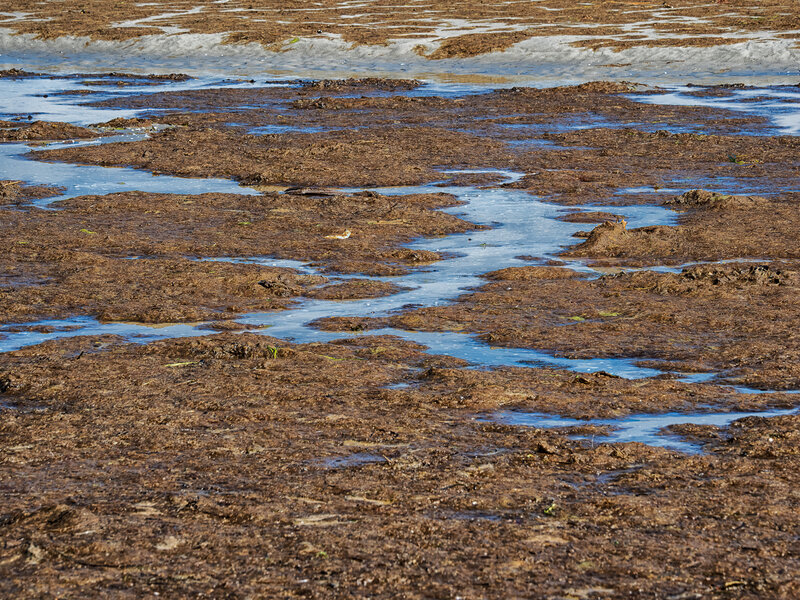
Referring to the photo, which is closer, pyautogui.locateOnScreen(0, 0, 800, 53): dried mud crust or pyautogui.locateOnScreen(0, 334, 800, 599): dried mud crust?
pyautogui.locateOnScreen(0, 334, 800, 599): dried mud crust

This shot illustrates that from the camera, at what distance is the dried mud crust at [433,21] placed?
153ft

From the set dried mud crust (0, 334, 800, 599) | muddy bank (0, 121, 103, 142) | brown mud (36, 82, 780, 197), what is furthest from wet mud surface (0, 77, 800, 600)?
muddy bank (0, 121, 103, 142)

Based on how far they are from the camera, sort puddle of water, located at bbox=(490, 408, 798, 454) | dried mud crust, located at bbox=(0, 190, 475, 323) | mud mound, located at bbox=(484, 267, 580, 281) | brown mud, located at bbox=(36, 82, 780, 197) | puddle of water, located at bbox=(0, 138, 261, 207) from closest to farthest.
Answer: puddle of water, located at bbox=(490, 408, 798, 454), dried mud crust, located at bbox=(0, 190, 475, 323), mud mound, located at bbox=(484, 267, 580, 281), puddle of water, located at bbox=(0, 138, 261, 207), brown mud, located at bbox=(36, 82, 780, 197)

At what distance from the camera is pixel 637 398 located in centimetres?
808

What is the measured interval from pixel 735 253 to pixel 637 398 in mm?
6349

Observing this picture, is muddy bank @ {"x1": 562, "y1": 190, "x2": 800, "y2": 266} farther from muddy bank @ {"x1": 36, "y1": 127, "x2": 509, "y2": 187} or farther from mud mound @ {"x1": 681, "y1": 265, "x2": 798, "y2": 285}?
muddy bank @ {"x1": 36, "y1": 127, "x2": 509, "y2": 187}

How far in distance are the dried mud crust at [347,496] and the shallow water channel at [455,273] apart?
0.59 m

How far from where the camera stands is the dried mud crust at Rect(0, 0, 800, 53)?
46.7m

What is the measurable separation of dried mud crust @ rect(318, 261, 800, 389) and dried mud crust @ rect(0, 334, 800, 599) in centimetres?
116

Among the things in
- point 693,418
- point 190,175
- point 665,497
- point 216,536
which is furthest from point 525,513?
point 190,175

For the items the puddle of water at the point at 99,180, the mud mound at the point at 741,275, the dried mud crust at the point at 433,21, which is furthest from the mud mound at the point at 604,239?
the dried mud crust at the point at 433,21

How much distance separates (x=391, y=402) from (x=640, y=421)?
5.79 ft

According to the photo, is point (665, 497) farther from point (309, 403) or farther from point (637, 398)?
point (309, 403)

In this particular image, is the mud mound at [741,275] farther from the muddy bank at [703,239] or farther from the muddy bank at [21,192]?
the muddy bank at [21,192]
